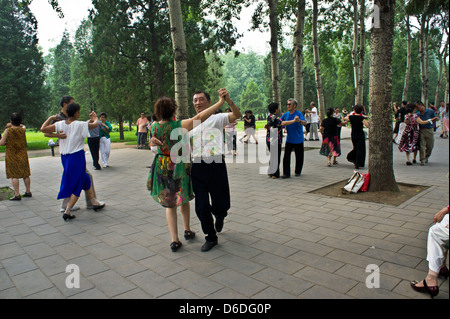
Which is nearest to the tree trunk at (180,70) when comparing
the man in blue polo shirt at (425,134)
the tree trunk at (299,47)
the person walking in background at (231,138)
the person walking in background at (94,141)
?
the person walking in background at (94,141)

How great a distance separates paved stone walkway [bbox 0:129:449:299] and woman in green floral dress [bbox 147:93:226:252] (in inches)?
23.6

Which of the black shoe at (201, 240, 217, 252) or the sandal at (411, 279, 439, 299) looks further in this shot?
the black shoe at (201, 240, 217, 252)

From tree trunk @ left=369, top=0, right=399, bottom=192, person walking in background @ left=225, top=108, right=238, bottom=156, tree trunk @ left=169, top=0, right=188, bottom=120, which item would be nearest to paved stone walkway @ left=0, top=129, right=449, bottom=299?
tree trunk @ left=369, top=0, right=399, bottom=192

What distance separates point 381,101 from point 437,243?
4141 millimetres

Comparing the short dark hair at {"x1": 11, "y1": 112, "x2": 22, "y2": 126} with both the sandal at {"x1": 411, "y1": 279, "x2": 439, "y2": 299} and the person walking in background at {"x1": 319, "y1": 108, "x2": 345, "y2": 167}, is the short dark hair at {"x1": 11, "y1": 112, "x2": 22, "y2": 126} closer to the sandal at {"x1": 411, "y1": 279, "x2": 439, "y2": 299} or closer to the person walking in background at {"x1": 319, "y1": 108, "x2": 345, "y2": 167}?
the sandal at {"x1": 411, "y1": 279, "x2": 439, "y2": 299}

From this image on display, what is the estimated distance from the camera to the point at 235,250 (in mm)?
4145

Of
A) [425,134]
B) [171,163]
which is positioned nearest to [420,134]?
[425,134]

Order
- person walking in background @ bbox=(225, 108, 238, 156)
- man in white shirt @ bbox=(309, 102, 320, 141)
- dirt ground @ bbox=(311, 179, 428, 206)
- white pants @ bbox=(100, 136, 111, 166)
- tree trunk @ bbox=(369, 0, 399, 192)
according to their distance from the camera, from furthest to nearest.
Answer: man in white shirt @ bbox=(309, 102, 320, 141) < person walking in background @ bbox=(225, 108, 238, 156) < white pants @ bbox=(100, 136, 111, 166) < tree trunk @ bbox=(369, 0, 399, 192) < dirt ground @ bbox=(311, 179, 428, 206)

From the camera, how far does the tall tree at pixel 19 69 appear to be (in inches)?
955

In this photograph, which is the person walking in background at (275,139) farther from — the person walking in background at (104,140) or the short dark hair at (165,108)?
the person walking in background at (104,140)

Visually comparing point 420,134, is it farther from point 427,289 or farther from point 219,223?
point 427,289

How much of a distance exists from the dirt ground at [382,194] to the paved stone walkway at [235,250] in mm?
212

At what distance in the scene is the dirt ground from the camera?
6022mm
